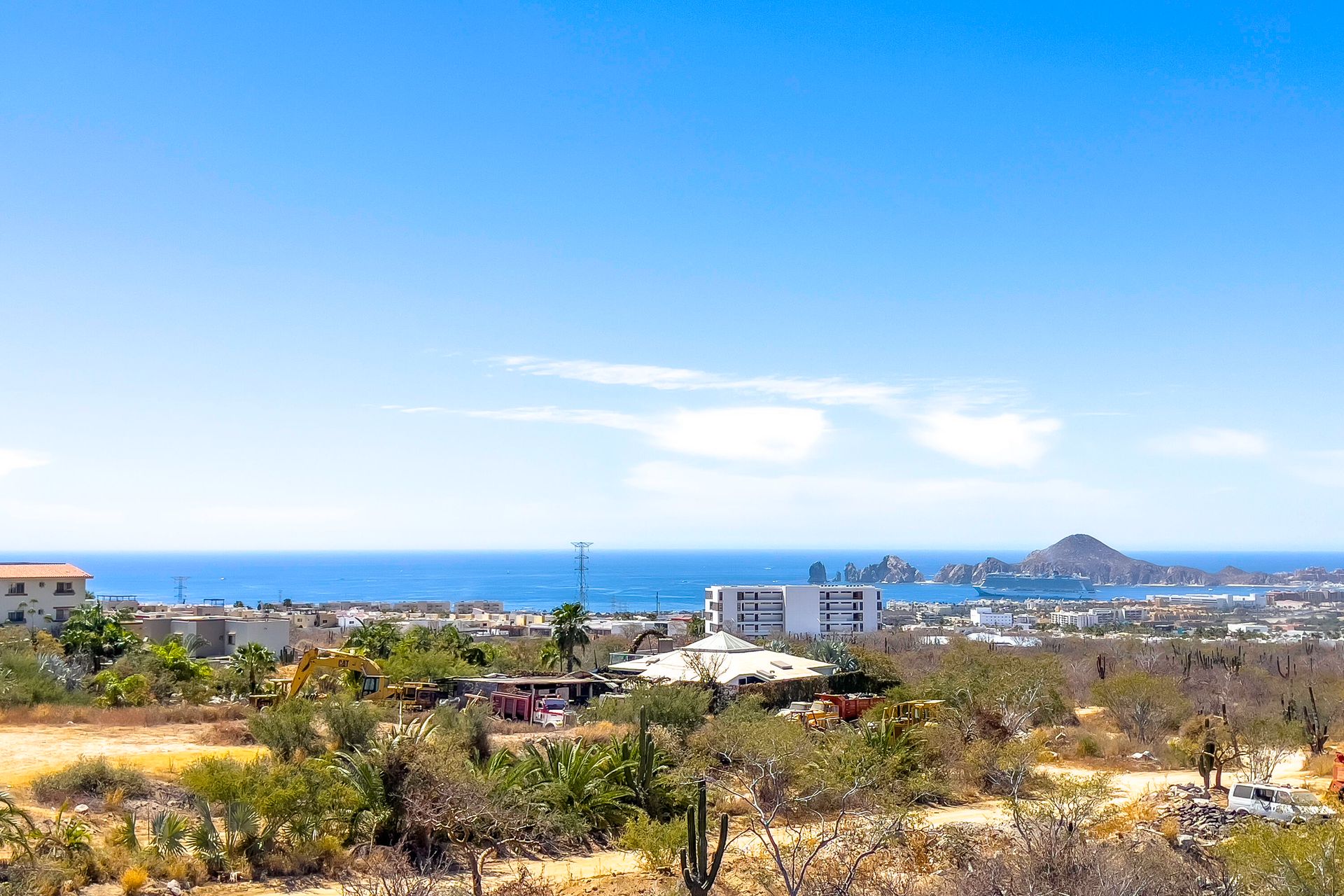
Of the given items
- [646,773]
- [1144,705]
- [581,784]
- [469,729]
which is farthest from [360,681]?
[1144,705]

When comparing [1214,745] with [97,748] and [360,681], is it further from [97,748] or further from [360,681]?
[97,748]

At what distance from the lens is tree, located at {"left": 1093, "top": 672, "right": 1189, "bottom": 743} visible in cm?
3020

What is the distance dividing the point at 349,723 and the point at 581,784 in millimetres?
4478

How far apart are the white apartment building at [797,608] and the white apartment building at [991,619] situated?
2562 cm

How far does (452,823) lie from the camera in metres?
15.5

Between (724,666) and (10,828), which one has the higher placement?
(724,666)

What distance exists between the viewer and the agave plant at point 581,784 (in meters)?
18.0

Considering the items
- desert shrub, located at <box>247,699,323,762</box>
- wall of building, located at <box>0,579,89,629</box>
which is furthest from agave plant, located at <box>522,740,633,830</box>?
wall of building, located at <box>0,579,89,629</box>

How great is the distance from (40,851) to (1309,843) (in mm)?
15219

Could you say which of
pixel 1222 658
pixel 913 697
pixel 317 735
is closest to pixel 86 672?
pixel 317 735

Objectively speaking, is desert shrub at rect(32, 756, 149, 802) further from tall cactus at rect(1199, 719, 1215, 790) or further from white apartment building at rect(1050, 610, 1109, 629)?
white apartment building at rect(1050, 610, 1109, 629)

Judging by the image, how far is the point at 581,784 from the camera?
18.5 meters

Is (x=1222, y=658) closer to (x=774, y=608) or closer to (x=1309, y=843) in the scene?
(x=1309, y=843)

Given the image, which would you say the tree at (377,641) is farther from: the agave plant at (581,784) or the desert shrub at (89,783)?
the agave plant at (581,784)
